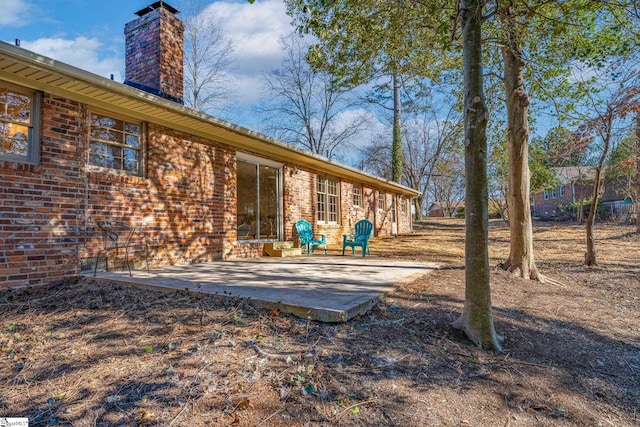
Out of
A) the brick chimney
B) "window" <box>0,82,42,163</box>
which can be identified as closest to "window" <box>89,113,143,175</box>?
"window" <box>0,82,42,163</box>

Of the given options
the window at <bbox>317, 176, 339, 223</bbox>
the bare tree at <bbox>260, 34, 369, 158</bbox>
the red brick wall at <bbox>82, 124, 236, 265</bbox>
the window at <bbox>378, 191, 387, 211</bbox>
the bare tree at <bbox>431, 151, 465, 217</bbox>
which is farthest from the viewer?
the bare tree at <bbox>431, 151, 465, 217</bbox>

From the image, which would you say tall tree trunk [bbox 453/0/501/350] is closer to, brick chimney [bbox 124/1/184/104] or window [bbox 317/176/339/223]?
brick chimney [bbox 124/1/184/104]

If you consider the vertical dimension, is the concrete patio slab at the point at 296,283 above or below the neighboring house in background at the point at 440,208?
below

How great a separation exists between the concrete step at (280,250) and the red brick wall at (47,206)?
4.27 metres

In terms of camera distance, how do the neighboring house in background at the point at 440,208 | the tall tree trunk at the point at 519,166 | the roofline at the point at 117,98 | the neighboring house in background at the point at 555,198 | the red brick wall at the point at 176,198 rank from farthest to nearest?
the neighboring house in background at the point at 440,208 < the neighboring house in background at the point at 555,198 < the tall tree trunk at the point at 519,166 < the red brick wall at the point at 176,198 < the roofline at the point at 117,98

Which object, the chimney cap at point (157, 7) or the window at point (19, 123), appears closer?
the window at point (19, 123)

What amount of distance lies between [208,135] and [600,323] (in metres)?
6.85

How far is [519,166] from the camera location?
6070mm

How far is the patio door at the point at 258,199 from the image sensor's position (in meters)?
8.37

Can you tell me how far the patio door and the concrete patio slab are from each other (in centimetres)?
244

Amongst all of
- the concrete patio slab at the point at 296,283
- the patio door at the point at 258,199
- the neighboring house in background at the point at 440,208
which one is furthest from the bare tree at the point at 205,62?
the neighboring house in background at the point at 440,208

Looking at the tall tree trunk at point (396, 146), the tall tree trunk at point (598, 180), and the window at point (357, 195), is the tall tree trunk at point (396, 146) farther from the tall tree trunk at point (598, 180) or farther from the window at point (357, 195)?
the tall tree trunk at point (598, 180)

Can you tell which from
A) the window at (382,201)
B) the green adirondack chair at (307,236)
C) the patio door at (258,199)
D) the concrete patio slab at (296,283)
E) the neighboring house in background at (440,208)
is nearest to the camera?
the concrete patio slab at (296,283)

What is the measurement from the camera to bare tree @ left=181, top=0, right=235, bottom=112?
2022 centimetres
